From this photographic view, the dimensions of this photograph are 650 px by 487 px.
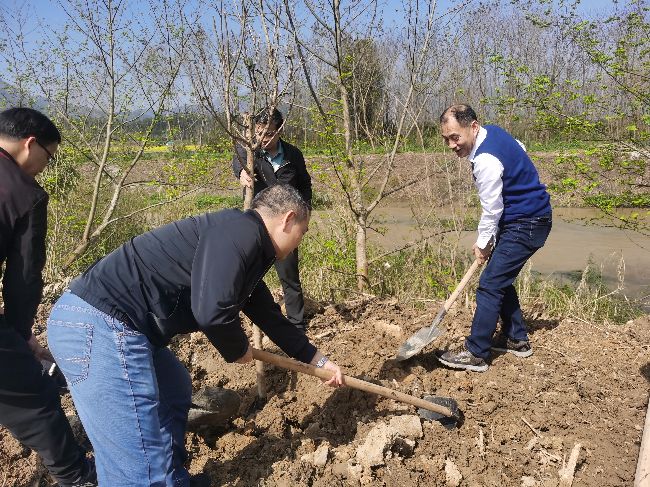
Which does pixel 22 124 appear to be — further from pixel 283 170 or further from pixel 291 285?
pixel 291 285

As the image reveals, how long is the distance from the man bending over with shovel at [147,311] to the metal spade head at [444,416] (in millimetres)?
1570

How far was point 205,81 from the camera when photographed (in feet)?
9.91

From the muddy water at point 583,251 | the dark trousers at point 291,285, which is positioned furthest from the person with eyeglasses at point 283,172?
the muddy water at point 583,251

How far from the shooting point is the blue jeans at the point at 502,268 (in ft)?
11.0

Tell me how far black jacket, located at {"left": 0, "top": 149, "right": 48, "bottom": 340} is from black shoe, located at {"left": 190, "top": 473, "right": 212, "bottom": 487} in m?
1.20

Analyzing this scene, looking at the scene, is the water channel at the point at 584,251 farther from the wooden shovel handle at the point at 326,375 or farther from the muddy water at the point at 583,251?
the wooden shovel handle at the point at 326,375

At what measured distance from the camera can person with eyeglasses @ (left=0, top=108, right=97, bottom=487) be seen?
6.98ft

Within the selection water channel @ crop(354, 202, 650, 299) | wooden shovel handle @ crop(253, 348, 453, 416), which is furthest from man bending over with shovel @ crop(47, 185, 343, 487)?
water channel @ crop(354, 202, 650, 299)

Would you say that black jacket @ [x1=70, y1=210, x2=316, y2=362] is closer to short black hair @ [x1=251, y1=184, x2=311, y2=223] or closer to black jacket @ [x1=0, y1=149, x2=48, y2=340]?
short black hair @ [x1=251, y1=184, x2=311, y2=223]

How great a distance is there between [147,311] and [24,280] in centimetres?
76

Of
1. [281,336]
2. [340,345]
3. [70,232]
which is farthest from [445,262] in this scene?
[70,232]

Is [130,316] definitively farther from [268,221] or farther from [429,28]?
[429,28]

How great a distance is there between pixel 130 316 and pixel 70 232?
5.41 metres

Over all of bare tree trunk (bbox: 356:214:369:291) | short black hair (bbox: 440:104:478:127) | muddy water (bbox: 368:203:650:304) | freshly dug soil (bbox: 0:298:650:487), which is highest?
short black hair (bbox: 440:104:478:127)
